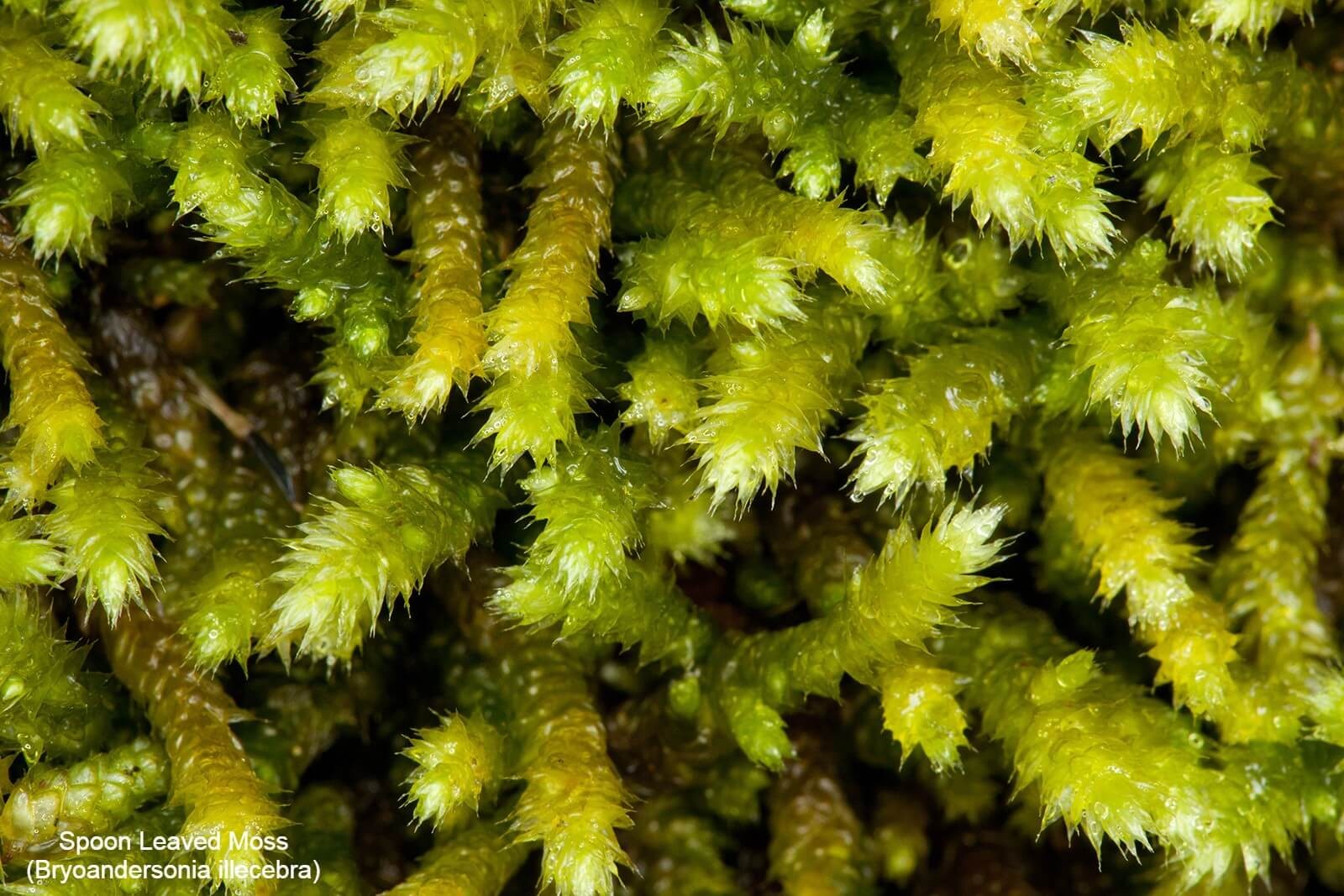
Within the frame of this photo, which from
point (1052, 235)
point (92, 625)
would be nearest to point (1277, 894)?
point (1052, 235)

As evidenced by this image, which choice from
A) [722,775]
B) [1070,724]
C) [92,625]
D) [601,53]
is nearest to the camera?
[601,53]

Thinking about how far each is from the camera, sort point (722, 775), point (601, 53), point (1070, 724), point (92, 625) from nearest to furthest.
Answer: point (601, 53) → point (1070, 724) → point (92, 625) → point (722, 775)

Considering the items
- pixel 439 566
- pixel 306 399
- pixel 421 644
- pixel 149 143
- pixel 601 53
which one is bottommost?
pixel 421 644

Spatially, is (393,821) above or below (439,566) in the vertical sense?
below

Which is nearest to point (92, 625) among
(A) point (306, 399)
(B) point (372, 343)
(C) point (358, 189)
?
(A) point (306, 399)

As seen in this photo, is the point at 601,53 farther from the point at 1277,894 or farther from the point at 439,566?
the point at 1277,894

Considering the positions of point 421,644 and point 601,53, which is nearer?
point 601,53
